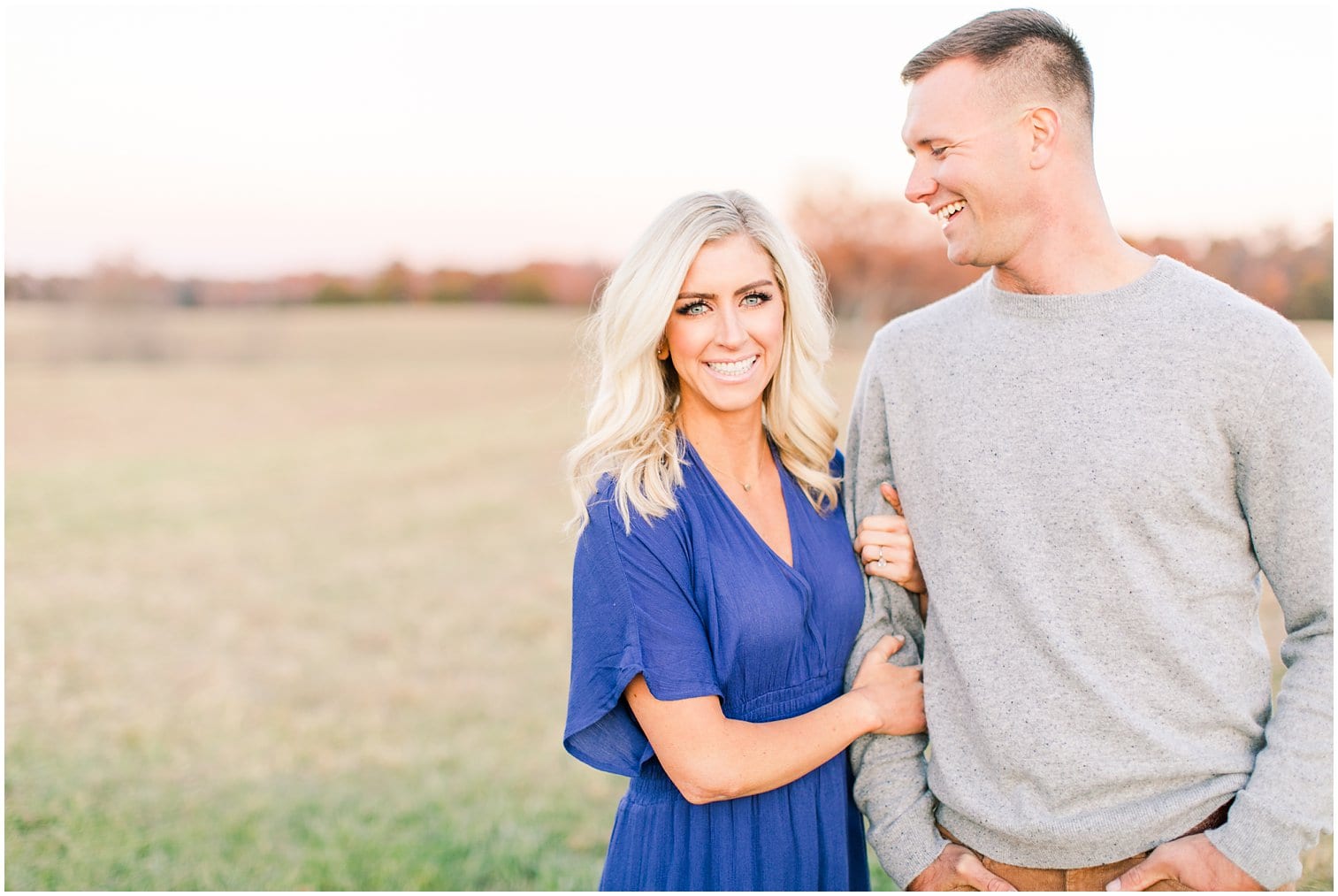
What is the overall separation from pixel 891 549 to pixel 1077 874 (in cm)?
74

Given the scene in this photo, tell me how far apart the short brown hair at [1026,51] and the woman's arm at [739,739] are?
4.32 ft

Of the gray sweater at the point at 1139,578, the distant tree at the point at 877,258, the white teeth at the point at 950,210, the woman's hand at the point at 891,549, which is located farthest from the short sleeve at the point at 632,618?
the distant tree at the point at 877,258

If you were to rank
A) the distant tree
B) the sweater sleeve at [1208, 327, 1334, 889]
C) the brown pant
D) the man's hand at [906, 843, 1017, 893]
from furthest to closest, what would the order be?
1. the distant tree
2. the man's hand at [906, 843, 1017, 893]
3. the brown pant
4. the sweater sleeve at [1208, 327, 1334, 889]

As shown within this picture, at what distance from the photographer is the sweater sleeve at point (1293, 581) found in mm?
1963

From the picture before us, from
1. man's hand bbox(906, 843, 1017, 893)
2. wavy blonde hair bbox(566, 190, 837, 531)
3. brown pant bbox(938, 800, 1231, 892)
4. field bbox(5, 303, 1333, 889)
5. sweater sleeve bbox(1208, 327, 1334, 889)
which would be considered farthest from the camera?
field bbox(5, 303, 1333, 889)

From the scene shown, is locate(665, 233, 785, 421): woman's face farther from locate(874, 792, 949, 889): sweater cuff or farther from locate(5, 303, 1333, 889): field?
locate(874, 792, 949, 889): sweater cuff

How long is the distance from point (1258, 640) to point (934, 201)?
1086mm

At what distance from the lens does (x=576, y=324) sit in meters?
3.17

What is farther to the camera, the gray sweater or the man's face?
the man's face

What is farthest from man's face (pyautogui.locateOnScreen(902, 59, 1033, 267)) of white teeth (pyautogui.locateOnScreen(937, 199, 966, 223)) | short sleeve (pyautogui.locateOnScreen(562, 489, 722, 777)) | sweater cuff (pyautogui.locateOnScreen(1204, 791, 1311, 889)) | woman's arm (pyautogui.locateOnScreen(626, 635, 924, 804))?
sweater cuff (pyautogui.locateOnScreen(1204, 791, 1311, 889))

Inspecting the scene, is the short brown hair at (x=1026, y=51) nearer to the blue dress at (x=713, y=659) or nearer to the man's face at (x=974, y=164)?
the man's face at (x=974, y=164)

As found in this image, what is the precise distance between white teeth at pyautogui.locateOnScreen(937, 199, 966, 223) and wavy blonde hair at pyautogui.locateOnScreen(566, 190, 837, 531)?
13.7 inches

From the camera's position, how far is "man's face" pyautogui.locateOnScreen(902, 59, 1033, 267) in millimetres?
2184

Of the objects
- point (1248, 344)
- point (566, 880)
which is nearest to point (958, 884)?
point (1248, 344)
